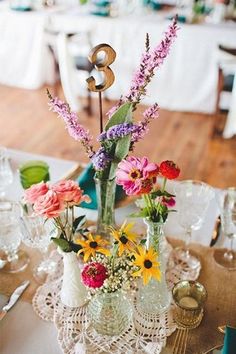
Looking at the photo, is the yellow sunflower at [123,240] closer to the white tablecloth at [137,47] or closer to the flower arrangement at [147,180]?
the flower arrangement at [147,180]

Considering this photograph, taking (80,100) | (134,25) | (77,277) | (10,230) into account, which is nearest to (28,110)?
(80,100)

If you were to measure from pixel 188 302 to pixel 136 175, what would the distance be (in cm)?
32

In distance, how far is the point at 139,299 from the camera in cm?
92

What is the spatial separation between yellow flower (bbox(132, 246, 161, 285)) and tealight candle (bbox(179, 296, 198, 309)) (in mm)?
156

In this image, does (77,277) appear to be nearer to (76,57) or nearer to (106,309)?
(106,309)

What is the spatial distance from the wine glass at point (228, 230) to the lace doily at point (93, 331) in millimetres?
233

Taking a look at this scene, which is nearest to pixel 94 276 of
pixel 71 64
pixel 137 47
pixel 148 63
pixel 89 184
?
pixel 148 63

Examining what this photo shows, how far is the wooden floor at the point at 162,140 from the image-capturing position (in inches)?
106

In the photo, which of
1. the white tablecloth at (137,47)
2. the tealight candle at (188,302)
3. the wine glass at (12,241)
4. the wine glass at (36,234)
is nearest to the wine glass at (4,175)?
the wine glass at (12,241)

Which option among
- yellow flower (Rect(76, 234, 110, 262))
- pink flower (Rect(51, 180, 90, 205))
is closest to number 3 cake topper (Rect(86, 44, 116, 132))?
pink flower (Rect(51, 180, 90, 205))

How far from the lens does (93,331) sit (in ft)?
2.87

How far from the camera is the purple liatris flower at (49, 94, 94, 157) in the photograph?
2.76 feet

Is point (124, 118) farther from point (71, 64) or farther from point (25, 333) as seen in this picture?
point (71, 64)

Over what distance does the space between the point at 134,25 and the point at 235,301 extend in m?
2.71
